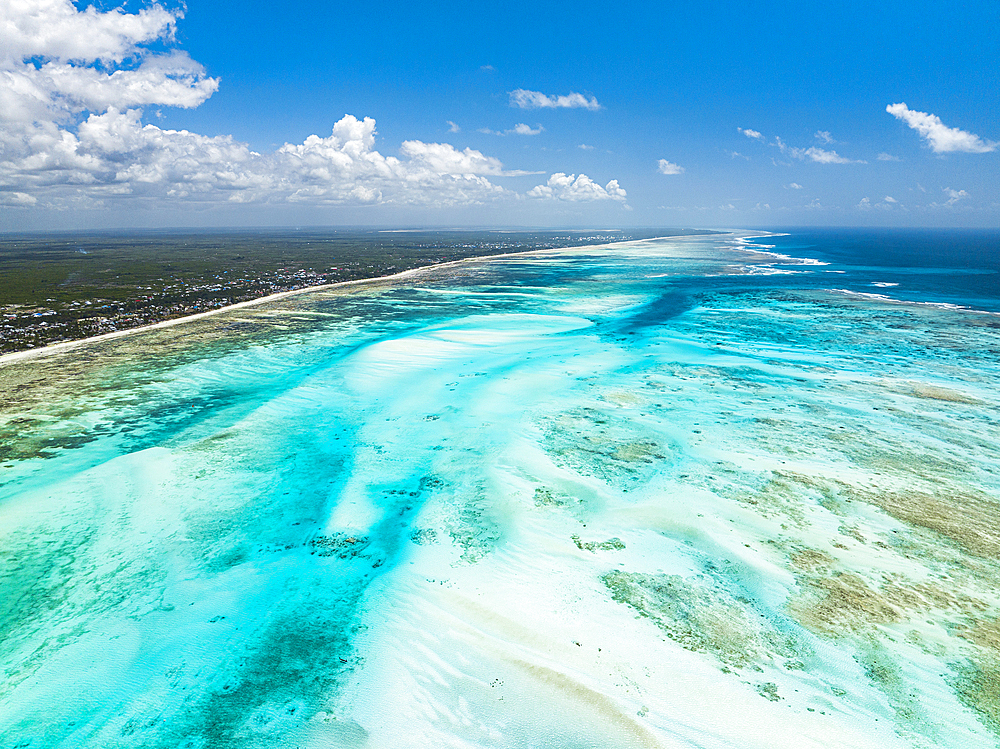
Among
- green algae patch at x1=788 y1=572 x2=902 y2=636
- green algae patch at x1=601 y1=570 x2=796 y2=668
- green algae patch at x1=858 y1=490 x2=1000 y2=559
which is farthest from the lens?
green algae patch at x1=858 y1=490 x2=1000 y2=559

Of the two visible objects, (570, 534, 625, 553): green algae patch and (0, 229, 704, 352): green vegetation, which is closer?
(570, 534, 625, 553): green algae patch

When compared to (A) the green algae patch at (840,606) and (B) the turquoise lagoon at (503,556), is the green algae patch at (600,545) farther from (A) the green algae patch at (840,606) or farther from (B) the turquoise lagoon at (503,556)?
(A) the green algae patch at (840,606)

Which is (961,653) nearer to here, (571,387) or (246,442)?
(571,387)

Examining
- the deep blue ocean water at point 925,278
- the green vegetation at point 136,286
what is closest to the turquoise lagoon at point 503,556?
the green vegetation at point 136,286

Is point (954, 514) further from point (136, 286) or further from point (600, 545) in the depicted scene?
point (136, 286)

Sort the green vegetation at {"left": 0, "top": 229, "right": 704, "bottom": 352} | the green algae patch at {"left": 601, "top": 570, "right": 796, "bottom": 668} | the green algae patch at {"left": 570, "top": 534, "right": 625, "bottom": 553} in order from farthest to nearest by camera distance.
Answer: the green vegetation at {"left": 0, "top": 229, "right": 704, "bottom": 352} < the green algae patch at {"left": 570, "top": 534, "right": 625, "bottom": 553} < the green algae patch at {"left": 601, "top": 570, "right": 796, "bottom": 668}

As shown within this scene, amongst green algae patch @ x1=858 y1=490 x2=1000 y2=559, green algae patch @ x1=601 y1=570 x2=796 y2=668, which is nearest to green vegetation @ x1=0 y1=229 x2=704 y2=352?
green algae patch @ x1=601 y1=570 x2=796 y2=668

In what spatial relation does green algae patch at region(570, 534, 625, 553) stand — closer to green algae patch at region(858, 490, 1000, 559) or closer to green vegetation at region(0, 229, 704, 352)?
green algae patch at region(858, 490, 1000, 559)

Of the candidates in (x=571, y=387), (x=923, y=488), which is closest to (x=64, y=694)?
(x=571, y=387)
